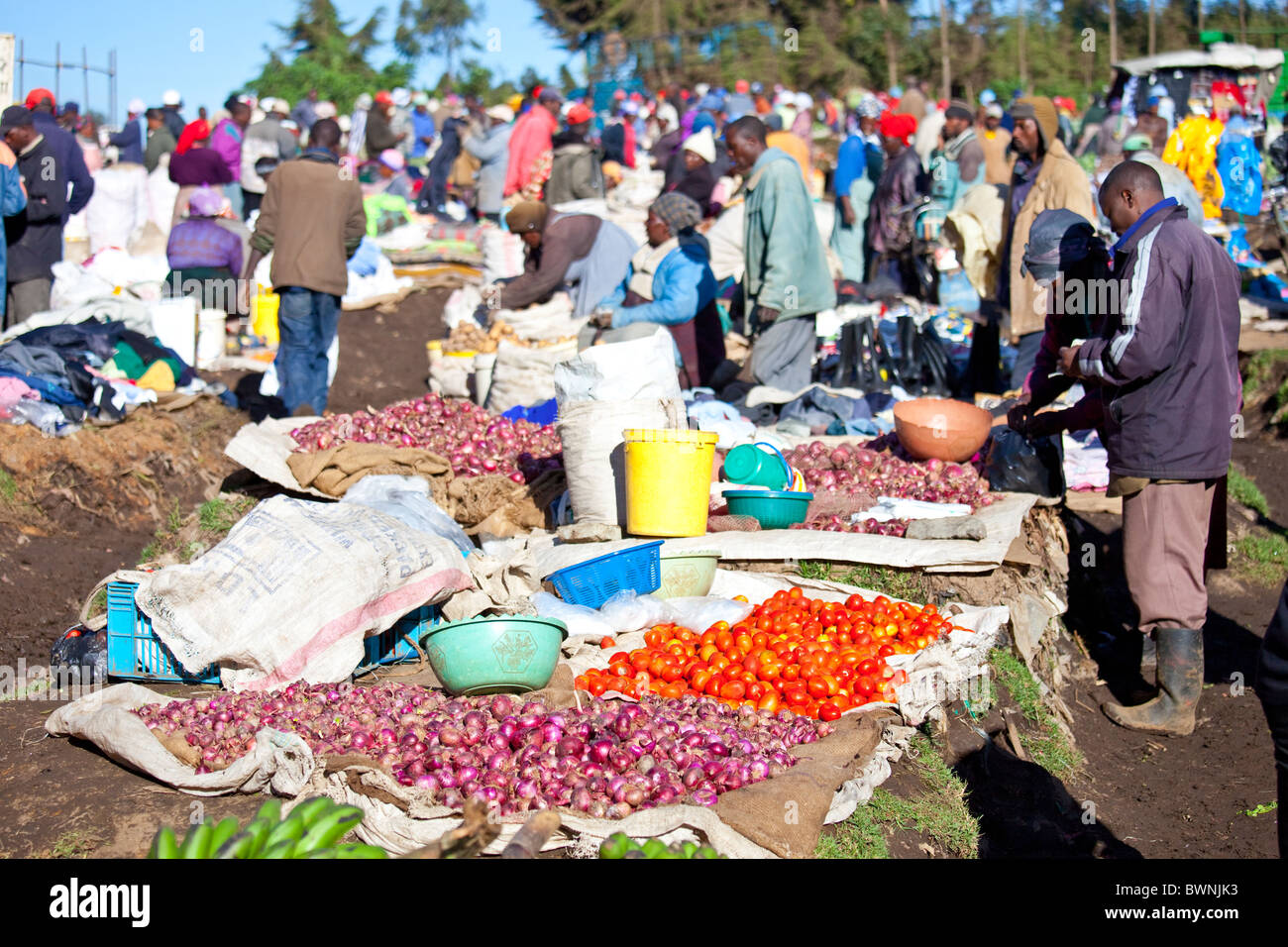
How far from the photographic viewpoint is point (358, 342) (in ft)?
36.3

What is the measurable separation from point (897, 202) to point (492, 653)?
851cm

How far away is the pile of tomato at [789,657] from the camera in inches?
167

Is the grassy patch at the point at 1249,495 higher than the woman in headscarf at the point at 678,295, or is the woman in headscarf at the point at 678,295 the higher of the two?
the woman in headscarf at the point at 678,295

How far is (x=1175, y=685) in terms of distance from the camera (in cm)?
503

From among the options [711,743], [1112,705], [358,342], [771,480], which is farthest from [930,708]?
[358,342]

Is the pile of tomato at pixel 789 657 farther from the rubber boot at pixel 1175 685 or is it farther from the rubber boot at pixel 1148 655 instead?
the rubber boot at pixel 1148 655

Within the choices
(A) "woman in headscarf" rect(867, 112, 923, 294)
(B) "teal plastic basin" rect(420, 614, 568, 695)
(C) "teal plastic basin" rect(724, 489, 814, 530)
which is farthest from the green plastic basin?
(A) "woman in headscarf" rect(867, 112, 923, 294)

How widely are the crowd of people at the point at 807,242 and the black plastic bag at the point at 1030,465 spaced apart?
97 mm

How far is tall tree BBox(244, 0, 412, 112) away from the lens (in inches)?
1010

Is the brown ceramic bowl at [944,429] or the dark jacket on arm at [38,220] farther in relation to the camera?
the dark jacket on arm at [38,220]

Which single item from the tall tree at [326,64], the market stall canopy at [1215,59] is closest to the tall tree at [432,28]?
the tall tree at [326,64]

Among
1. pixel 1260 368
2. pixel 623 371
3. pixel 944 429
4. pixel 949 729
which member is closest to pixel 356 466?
pixel 623 371

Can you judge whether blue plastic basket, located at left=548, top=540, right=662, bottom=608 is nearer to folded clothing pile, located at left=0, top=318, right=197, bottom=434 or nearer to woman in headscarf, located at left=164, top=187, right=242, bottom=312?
folded clothing pile, located at left=0, top=318, right=197, bottom=434
